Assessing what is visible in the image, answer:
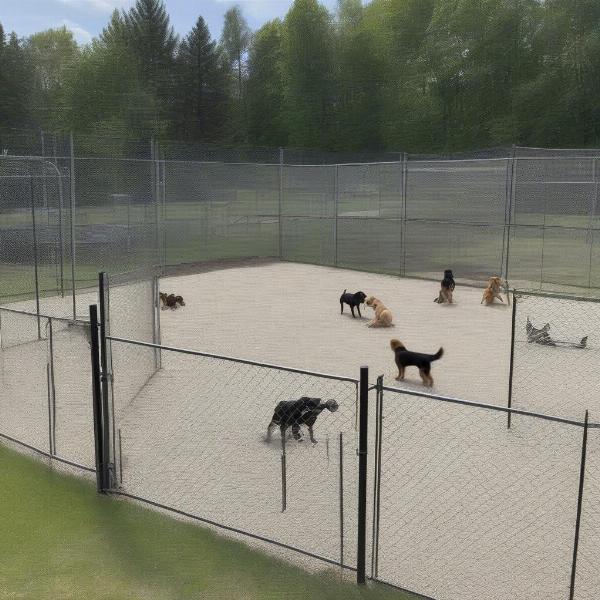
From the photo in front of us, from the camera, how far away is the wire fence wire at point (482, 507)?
432cm

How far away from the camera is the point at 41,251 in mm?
15656

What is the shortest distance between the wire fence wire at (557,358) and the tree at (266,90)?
4598 cm

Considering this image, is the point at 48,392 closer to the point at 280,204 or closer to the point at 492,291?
the point at 492,291

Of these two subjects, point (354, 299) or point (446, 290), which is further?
point (446, 290)

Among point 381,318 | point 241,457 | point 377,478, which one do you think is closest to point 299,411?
point 241,457

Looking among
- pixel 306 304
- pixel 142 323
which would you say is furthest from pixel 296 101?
pixel 142 323

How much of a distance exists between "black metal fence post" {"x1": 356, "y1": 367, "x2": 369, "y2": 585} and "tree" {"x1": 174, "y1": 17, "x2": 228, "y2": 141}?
167 ft

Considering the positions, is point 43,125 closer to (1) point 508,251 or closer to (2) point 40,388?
(1) point 508,251

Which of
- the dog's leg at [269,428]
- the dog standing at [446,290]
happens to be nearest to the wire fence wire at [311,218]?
the dog standing at [446,290]

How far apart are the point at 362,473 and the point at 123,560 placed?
1.66 m

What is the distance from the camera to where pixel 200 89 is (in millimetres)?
55688

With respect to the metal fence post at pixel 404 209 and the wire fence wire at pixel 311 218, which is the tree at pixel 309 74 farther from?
the metal fence post at pixel 404 209

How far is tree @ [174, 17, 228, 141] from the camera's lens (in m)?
54.2

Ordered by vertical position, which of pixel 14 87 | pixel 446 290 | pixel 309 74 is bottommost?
pixel 446 290
